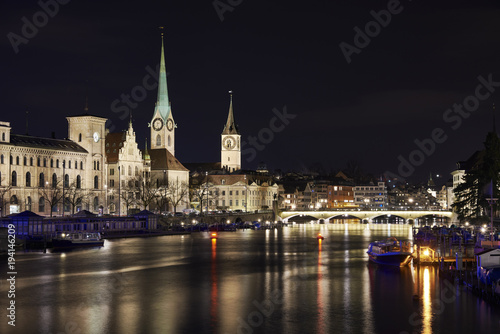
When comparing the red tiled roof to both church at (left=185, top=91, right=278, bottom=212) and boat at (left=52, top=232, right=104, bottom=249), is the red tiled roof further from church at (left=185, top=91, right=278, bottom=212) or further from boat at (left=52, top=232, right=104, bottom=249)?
boat at (left=52, top=232, right=104, bottom=249)

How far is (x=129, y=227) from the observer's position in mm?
102000

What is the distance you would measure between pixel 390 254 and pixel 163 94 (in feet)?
398

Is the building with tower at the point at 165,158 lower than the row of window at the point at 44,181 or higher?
higher

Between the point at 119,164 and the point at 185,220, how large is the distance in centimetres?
1665

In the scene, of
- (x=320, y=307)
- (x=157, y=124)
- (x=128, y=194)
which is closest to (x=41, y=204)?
(x=128, y=194)

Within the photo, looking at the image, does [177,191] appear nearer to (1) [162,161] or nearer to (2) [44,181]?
(1) [162,161]

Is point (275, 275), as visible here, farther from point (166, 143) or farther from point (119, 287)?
point (166, 143)

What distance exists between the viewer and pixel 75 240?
7831 centimetres

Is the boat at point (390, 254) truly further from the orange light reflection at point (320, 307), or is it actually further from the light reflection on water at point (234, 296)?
the orange light reflection at point (320, 307)

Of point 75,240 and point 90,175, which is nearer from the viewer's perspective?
point 75,240

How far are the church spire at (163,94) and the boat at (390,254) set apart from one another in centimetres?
11397

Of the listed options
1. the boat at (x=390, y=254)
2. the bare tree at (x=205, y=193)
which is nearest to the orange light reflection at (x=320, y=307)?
the boat at (x=390, y=254)

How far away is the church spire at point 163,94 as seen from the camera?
173 metres

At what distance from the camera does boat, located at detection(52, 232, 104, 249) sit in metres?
76.4
